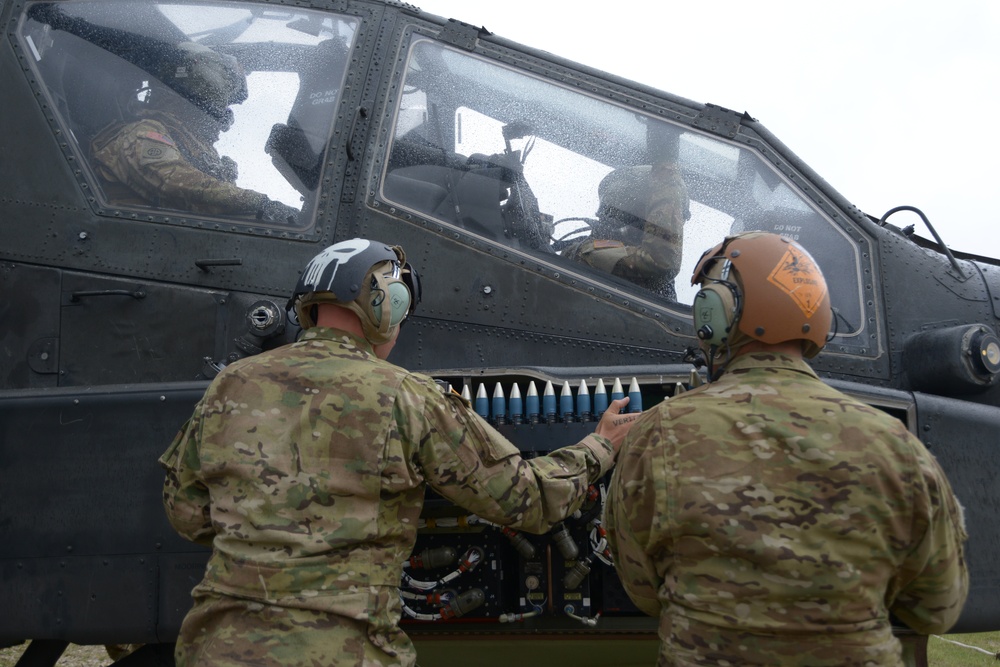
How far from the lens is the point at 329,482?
273 cm

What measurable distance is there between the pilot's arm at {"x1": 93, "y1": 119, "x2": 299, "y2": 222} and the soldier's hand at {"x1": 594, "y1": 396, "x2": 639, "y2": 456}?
162 cm

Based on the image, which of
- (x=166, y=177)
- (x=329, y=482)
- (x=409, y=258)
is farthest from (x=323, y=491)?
(x=166, y=177)

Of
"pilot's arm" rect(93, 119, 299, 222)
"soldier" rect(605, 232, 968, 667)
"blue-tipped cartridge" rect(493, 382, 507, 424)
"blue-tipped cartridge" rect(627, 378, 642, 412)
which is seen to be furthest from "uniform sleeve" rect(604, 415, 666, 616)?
"pilot's arm" rect(93, 119, 299, 222)

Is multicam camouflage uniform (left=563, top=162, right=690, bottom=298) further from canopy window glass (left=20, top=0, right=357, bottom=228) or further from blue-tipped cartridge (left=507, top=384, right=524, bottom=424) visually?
canopy window glass (left=20, top=0, right=357, bottom=228)

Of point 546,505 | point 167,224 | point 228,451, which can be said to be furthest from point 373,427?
point 167,224

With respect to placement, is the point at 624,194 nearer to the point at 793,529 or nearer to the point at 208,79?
the point at 208,79

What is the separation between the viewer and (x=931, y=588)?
2508mm

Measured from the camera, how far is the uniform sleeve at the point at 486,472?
287cm

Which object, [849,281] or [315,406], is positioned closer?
[315,406]

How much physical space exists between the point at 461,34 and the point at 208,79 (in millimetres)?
1089

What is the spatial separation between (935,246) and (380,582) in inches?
124

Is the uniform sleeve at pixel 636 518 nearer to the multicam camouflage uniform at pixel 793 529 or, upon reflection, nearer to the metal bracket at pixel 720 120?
the multicam camouflage uniform at pixel 793 529

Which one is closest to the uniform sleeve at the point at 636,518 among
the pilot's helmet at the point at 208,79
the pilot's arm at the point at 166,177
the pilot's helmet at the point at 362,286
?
the pilot's helmet at the point at 362,286

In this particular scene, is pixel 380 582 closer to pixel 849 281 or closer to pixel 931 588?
pixel 931 588
